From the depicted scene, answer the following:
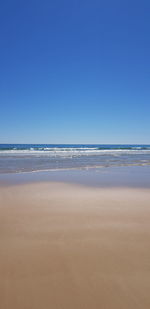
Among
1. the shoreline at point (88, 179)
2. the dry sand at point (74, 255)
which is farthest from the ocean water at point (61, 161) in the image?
the dry sand at point (74, 255)

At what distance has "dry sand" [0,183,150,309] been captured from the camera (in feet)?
6.41

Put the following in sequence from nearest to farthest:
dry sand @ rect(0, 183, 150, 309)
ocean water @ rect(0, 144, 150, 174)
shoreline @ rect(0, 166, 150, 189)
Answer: dry sand @ rect(0, 183, 150, 309)
shoreline @ rect(0, 166, 150, 189)
ocean water @ rect(0, 144, 150, 174)

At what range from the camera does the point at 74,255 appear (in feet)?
8.66

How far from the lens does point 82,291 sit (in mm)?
2033

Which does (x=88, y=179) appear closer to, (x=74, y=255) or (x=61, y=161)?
(x=74, y=255)

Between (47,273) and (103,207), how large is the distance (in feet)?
8.42

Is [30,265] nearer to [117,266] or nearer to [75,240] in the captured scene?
[75,240]

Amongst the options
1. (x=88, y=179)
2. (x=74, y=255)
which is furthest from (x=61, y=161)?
(x=74, y=255)

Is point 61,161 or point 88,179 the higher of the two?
point 61,161

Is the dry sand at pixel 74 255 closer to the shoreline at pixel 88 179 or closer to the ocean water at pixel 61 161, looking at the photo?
the shoreline at pixel 88 179

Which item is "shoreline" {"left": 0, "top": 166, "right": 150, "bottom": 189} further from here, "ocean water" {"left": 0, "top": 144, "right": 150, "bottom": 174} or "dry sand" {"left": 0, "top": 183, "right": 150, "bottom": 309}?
"dry sand" {"left": 0, "top": 183, "right": 150, "bottom": 309}

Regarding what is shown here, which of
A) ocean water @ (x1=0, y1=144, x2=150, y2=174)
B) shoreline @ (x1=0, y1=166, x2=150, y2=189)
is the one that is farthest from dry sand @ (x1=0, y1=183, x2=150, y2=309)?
ocean water @ (x1=0, y1=144, x2=150, y2=174)

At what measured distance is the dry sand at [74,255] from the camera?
1.95 metres

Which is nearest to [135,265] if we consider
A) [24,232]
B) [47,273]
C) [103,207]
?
[47,273]
